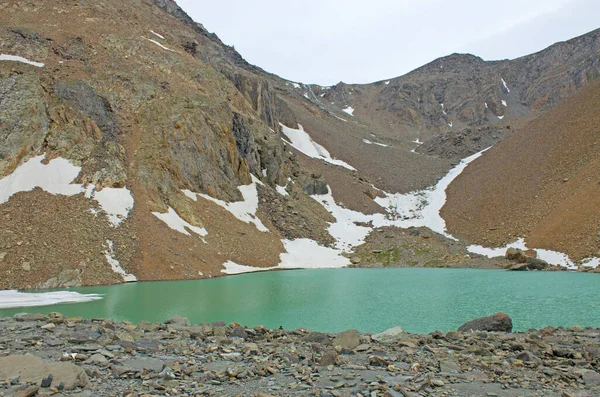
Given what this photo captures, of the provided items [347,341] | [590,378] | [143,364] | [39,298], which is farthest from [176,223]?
[590,378]

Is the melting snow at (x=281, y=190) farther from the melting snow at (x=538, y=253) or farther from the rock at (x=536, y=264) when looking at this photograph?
the rock at (x=536, y=264)

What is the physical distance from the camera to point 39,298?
2205cm

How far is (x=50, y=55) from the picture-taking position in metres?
44.0

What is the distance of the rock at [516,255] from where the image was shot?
Answer: 1520 inches

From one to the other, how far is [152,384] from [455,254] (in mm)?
43526

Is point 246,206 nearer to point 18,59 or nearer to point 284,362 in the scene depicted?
point 18,59

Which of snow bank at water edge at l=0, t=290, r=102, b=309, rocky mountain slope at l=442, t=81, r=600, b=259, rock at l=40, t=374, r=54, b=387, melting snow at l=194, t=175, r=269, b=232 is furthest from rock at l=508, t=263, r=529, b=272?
rock at l=40, t=374, r=54, b=387

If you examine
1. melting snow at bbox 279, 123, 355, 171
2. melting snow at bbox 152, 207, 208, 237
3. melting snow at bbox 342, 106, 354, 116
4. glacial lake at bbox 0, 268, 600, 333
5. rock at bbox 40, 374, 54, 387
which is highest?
melting snow at bbox 342, 106, 354, 116

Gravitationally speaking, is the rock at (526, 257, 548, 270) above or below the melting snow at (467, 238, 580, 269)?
below

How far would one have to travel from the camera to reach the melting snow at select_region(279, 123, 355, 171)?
7369 cm

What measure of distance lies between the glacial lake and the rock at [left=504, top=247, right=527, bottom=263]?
Answer: 6398 millimetres

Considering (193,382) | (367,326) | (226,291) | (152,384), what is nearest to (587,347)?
(367,326)

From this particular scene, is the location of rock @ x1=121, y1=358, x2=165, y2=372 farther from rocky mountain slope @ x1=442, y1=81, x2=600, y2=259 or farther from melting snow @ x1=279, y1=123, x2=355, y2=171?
melting snow @ x1=279, y1=123, x2=355, y2=171

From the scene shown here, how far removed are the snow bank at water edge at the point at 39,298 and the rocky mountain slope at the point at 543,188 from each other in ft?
131
